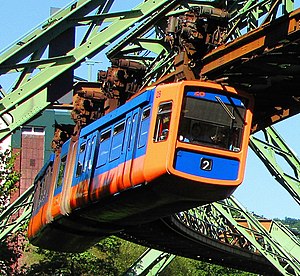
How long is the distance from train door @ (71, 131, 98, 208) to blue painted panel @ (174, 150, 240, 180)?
4410mm

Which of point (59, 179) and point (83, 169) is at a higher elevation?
point (83, 169)

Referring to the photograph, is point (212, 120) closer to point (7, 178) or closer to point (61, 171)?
point (61, 171)

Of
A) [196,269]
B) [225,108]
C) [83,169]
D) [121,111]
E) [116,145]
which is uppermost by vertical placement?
[225,108]

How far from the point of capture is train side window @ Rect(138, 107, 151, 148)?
19109 millimetres

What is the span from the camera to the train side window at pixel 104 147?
21547mm

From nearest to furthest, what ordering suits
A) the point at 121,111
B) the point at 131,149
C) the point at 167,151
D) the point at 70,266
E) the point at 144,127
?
the point at 167,151
the point at 144,127
the point at 131,149
the point at 121,111
the point at 70,266

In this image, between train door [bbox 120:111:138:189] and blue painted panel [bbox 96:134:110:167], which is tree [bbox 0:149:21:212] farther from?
train door [bbox 120:111:138:189]

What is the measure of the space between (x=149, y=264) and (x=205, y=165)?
32902 mm

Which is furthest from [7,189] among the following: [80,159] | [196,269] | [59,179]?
[196,269]

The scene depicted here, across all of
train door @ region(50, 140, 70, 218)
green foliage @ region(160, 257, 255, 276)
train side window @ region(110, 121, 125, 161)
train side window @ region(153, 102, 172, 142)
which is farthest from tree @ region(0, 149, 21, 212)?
green foliage @ region(160, 257, 255, 276)

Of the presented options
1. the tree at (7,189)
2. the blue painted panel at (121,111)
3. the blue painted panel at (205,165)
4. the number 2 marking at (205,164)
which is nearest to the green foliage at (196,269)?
the tree at (7,189)

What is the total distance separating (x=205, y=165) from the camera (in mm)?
18359

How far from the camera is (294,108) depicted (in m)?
21.4

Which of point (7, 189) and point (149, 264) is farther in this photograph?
point (149, 264)
